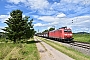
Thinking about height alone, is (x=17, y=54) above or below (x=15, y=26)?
below

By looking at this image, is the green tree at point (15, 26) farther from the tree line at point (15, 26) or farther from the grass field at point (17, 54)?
the grass field at point (17, 54)

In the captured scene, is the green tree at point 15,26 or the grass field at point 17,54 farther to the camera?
the green tree at point 15,26

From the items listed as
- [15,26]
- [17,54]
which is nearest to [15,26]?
[15,26]

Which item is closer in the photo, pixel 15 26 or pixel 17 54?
pixel 17 54

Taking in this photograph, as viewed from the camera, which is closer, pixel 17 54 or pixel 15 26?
pixel 17 54

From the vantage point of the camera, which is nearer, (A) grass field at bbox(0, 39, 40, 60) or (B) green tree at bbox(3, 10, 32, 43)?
(A) grass field at bbox(0, 39, 40, 60)

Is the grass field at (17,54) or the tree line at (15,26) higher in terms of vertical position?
the tree line at (15,26)

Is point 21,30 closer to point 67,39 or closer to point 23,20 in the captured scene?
point 23,20

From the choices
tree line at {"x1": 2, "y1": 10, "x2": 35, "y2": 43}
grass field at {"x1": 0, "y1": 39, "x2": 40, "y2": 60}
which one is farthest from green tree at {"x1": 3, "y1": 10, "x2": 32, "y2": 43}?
grass field at {"x1": 0, "y1": 39, "x2": 40, "y2": 60}

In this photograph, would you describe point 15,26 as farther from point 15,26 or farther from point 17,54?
point 17,54

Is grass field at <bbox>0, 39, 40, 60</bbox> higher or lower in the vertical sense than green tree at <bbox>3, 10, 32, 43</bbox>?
lower

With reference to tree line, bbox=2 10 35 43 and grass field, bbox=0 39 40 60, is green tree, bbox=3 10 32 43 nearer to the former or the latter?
tree line, bbox=2 10 35 43

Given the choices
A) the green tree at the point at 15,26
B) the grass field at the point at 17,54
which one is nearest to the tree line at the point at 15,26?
the green tree at the point at 15,26

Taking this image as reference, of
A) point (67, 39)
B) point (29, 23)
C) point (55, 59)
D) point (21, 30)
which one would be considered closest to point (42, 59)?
point (55, 59)
